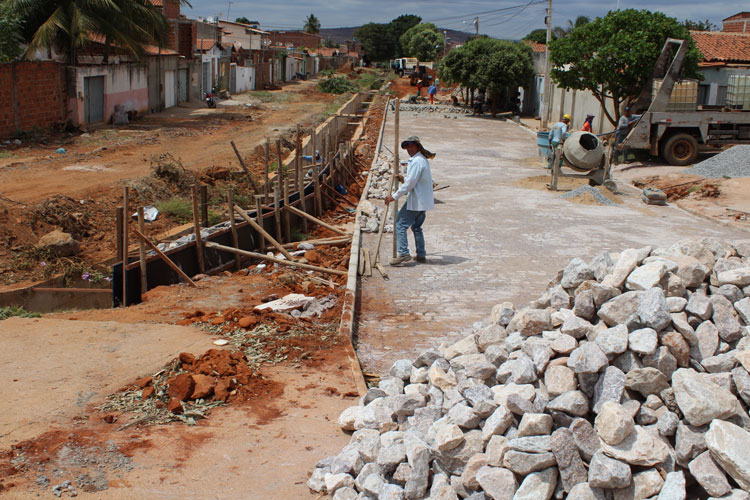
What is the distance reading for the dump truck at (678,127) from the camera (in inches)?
757

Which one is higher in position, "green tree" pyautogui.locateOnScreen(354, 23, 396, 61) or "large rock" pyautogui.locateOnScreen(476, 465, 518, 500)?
"green tree" pyautogui.locateOnScreen(354, 23, 396, 61)

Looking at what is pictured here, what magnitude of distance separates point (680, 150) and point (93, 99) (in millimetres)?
19319

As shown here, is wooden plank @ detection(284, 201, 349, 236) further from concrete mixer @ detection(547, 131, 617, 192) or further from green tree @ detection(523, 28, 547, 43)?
green tree @ detection(523, 28, 547, 43)

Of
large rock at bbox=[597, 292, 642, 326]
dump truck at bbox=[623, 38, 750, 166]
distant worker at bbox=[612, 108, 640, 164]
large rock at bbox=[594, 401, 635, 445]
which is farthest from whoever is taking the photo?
distant worker at bbox=[612, 108, 640, 164]

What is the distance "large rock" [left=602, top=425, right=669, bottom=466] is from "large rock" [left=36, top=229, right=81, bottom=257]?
31.0ft

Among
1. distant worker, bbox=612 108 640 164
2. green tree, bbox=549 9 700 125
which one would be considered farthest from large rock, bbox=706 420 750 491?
green tree, bbox=549 9 700 125

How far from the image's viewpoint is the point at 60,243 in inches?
445

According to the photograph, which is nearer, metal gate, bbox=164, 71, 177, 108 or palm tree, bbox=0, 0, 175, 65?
palm tree, bbox=0, 0, 175, 65

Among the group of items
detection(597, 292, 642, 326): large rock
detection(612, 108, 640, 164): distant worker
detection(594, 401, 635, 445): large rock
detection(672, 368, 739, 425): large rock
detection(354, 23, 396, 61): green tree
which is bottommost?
detection(594, 401, 635, 445): large rock

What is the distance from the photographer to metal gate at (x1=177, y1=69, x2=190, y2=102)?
37250 millimetres

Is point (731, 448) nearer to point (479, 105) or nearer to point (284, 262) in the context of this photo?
point (284, 262)

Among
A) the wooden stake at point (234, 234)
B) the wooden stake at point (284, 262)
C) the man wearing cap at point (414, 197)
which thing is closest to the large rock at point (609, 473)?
the man wearing cap at point (414, 197)

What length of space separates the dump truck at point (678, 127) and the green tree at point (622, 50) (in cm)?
72

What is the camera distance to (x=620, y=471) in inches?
154
